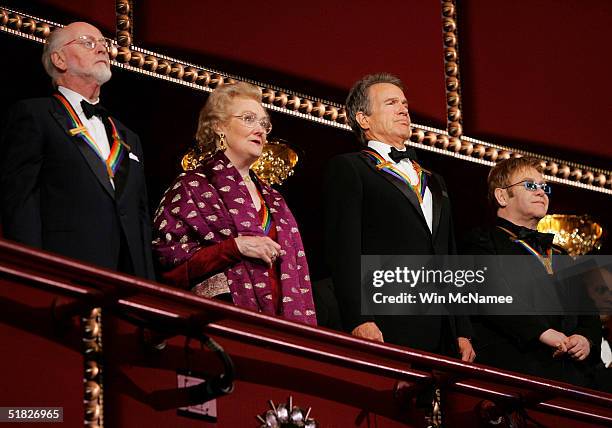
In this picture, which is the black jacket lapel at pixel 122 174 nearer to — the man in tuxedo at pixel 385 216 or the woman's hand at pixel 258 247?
the woman's hand at pixel 258 247

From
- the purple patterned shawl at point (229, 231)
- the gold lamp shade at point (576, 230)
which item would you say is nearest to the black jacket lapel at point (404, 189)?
the purple patterned shawl at point (229, 231)

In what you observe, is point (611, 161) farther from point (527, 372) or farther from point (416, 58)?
point (527, 372)

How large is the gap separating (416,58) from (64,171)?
6.12 ft

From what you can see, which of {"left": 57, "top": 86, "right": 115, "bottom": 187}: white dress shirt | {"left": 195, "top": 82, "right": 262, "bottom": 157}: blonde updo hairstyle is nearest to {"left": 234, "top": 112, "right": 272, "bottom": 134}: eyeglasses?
{"left": 195, "top": 82, "right": 262, "bottom": 157}: blonde updo hairstyle

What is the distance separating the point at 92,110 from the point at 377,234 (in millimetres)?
829

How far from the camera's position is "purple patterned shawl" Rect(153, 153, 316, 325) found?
10.0 feet

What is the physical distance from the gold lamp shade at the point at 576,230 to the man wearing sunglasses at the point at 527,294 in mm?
982

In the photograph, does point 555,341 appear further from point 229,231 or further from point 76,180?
point 76,180

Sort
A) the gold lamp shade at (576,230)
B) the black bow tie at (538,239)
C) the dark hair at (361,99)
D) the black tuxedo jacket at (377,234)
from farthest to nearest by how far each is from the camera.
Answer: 1. the gold lamp shade at (576,230)
2. the black bow tie at (538,239)
3. the dark hair at (361,99)
4. the black tuxedo jacket at (377,234)

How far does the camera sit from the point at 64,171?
2.88 meters

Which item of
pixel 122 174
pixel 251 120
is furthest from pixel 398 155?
pixel 122 174

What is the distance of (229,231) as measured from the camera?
10.2 feet

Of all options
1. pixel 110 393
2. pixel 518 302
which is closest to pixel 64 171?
pixel 110 393

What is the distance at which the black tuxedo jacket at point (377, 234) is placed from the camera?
3.20m
